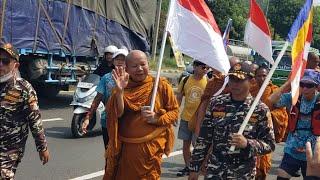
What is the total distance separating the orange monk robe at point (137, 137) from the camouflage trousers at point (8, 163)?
0.77 meters

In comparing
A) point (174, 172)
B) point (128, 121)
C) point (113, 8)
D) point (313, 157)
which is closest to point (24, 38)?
point (113, 8)

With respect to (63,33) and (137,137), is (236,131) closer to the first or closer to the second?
(137,137)

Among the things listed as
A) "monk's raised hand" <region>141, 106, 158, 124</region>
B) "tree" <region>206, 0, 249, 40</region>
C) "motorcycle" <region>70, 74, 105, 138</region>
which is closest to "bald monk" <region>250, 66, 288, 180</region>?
"monk's raised hand" <region>141, 106, 158, 124</region>

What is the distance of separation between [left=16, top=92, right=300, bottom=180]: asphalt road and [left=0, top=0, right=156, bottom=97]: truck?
2122mm

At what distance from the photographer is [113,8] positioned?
15.2 m

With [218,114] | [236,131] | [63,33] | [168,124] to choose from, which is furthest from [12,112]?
[63,33]

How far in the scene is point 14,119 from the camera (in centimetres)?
433

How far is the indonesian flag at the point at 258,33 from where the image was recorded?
453cm

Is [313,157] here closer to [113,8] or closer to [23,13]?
[23,13]

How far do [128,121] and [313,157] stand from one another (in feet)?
7.12

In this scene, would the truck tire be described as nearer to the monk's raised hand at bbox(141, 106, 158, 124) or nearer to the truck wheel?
the truck wheel

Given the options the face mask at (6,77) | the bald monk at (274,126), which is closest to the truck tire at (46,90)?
the bald monk at (274,126)

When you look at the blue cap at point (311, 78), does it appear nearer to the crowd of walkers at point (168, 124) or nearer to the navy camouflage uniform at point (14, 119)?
the crowd of walkers at point (168, 124)

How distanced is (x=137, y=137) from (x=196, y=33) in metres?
0.98
